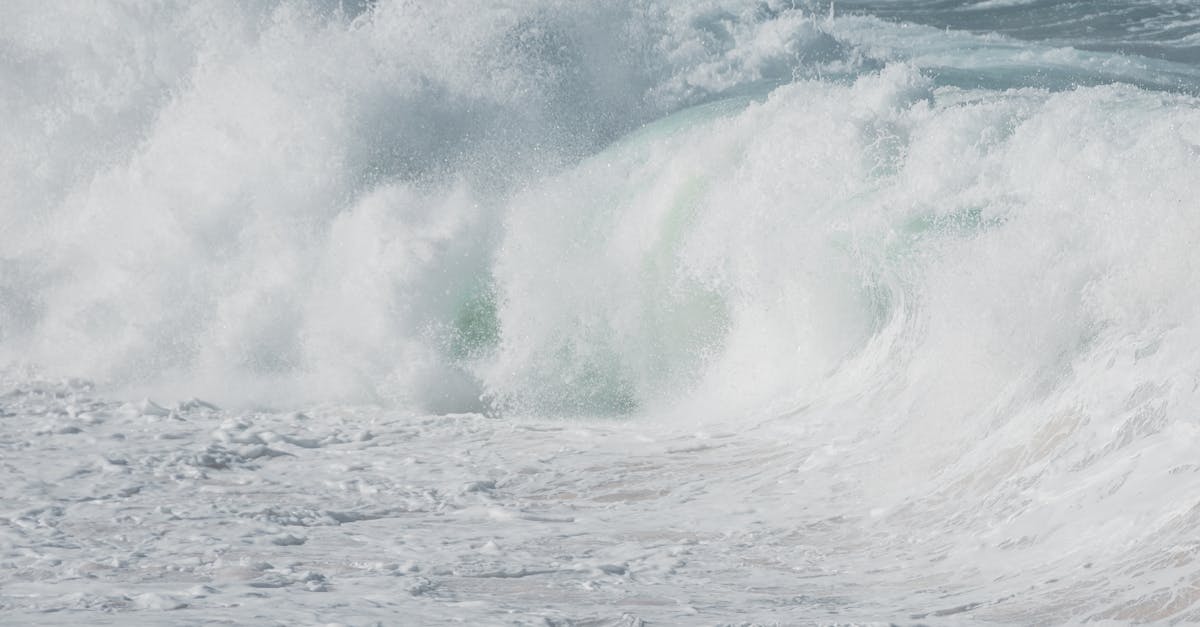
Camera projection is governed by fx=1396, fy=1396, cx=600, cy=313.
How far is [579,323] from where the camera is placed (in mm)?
7910

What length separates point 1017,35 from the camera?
537 inches

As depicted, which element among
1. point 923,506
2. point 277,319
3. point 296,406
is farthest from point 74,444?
point 923,506

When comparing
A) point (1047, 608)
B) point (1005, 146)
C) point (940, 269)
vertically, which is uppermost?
point (1005, 146)

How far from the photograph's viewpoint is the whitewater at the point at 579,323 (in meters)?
4.78

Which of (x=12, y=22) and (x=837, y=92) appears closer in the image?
(x=837, y=92)

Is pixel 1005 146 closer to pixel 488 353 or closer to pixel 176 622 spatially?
pixel 488 353

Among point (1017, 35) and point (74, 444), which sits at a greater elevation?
point (1017, 35)

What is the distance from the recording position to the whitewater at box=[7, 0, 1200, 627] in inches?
188

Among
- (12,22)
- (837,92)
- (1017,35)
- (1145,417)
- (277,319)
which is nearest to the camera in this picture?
(1145,417)

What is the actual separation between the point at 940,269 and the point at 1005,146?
31.4 inches

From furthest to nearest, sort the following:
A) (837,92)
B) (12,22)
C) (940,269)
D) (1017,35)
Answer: (1017,35) < (12,22) < (837,92) < (940,269)

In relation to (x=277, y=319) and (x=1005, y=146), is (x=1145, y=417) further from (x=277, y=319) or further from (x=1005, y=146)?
(x=277, y=319)

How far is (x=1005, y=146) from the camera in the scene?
6.70m

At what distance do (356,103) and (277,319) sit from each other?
149 centimetres
